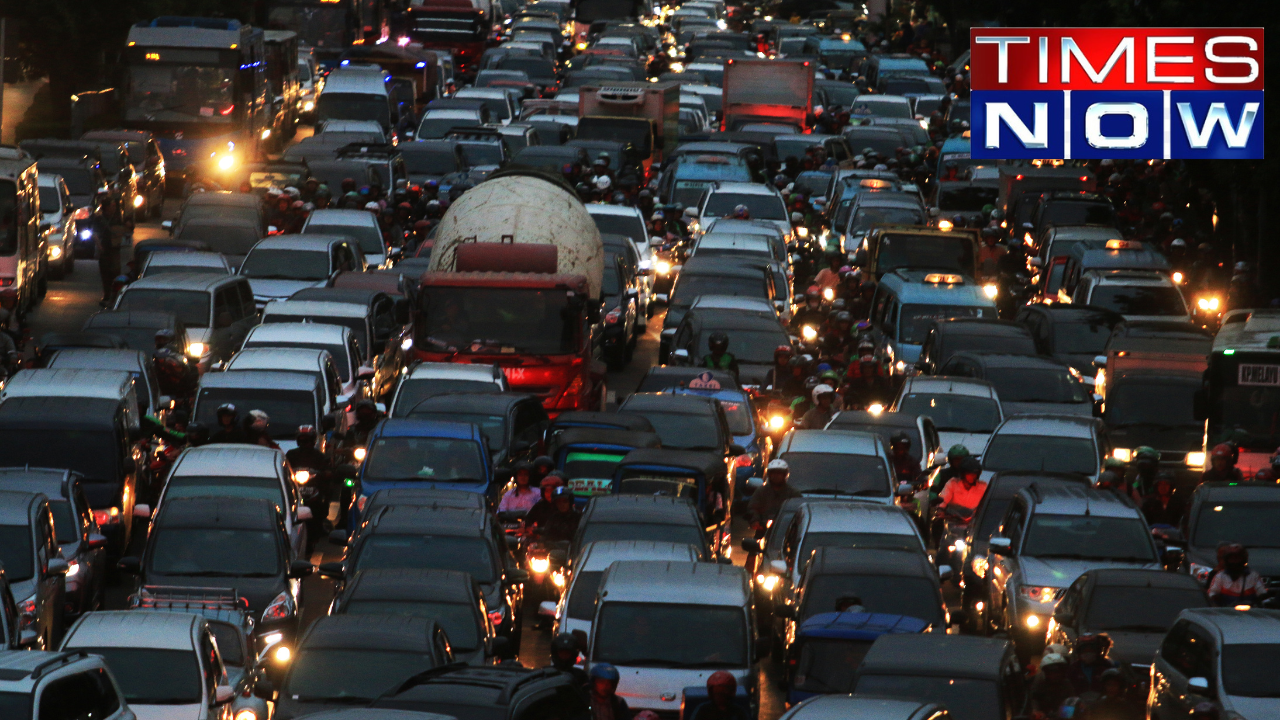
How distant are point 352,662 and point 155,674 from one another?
1296mm

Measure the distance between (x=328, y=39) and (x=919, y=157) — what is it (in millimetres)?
23153

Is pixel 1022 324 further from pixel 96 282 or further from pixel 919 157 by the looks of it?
pixel 919 157

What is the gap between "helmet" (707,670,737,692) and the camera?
1381 cm

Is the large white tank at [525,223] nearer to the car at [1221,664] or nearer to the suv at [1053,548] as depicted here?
the suv at [1053,548]

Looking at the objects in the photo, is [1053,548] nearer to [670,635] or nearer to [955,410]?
[670,635]

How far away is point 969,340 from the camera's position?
1104 inches

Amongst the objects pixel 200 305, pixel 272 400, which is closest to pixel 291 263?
pixel 200 305

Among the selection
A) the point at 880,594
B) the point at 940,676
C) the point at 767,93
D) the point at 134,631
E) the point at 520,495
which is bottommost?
the point at 767,93

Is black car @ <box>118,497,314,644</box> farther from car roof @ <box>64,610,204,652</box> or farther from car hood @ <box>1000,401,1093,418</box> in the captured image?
car hood @ <box>1000,401,1093,418</box>

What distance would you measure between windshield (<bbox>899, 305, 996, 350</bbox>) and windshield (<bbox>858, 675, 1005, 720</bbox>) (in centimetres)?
1574

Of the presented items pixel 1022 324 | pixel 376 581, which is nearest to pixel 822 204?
pixel 1022 324

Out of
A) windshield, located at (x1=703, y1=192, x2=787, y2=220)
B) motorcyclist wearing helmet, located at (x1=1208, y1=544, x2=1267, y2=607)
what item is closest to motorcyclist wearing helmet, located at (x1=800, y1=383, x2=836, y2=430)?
motorcyclist wearing helmet, located at (x1=1208, y1=544, x2=1267, y2=607)

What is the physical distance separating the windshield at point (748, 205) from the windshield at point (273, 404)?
16.2m

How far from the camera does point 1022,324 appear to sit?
29219 millimetres
